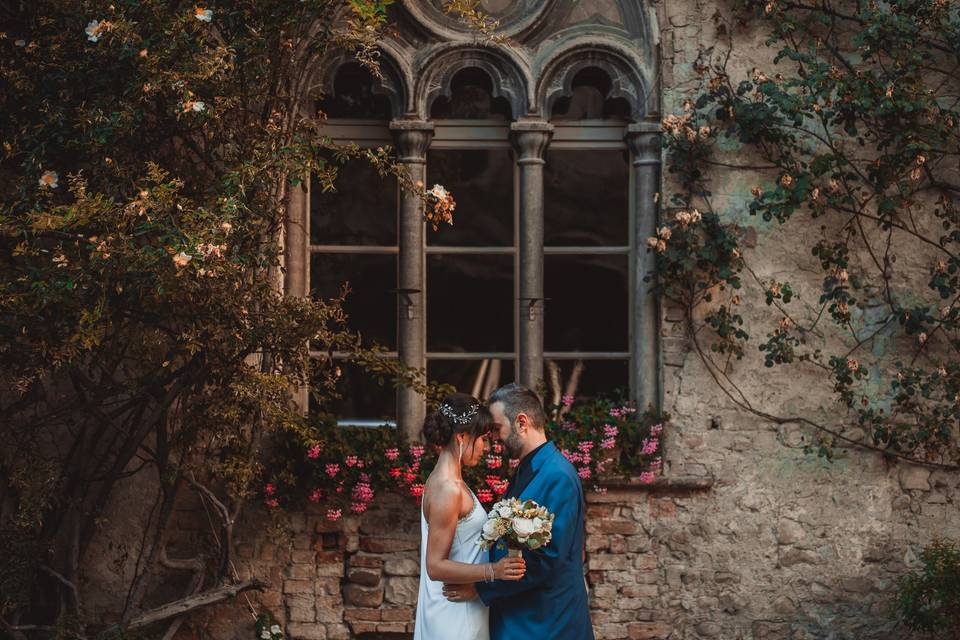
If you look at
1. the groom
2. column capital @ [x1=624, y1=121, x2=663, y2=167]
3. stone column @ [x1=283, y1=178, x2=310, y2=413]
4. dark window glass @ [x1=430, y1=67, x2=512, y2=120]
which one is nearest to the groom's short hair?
the groom

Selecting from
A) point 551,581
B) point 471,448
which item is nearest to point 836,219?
point 471,448

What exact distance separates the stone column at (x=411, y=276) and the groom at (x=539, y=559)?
2.21 metres

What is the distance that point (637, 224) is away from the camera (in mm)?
6930

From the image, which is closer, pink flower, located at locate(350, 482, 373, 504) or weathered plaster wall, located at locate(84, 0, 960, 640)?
pink flower, located at locate(350, 482, 373, 504)

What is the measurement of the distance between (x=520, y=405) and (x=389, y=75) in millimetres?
2925

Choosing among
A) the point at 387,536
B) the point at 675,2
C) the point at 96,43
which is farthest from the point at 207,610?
the point at 675,2

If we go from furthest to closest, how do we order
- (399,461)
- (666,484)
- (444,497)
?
(666,484)
(399,461)
(444,497)

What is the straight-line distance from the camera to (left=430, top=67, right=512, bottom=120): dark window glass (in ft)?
23.2

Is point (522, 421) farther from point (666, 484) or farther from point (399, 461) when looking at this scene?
point (666, 484)

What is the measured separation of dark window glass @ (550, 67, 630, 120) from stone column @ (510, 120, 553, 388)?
0.23 meters

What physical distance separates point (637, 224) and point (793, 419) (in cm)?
140

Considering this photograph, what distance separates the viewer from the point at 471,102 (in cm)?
709

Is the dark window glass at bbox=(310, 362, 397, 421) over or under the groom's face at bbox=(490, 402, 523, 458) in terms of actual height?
over

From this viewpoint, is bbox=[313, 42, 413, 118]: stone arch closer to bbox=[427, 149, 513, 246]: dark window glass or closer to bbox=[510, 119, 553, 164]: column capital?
bbox=[427, 149, 513, 246]: dark window glass
